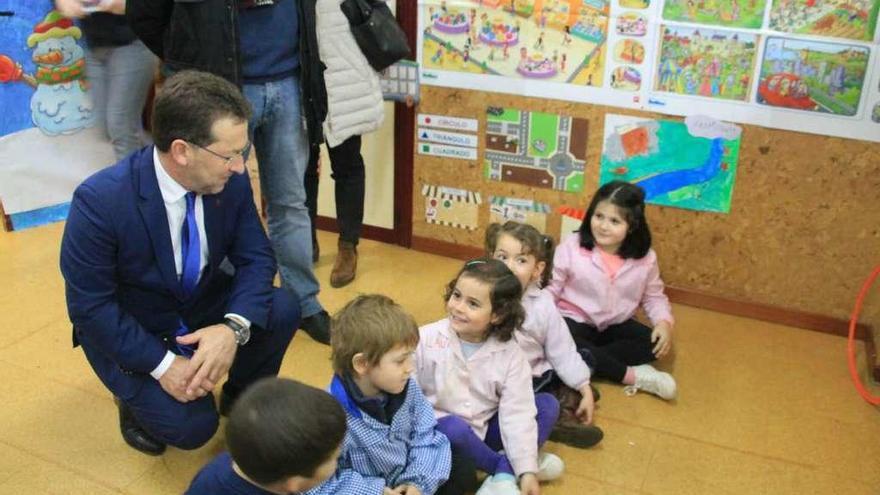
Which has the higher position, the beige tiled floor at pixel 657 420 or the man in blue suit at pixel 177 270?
the man in blue suit at pixel 177 270

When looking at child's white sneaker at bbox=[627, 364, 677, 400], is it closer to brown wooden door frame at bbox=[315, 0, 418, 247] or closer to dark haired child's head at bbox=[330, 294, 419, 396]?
dark haired child's head at bbox=[330, 294, 419, 396]

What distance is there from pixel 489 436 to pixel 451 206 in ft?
4.28

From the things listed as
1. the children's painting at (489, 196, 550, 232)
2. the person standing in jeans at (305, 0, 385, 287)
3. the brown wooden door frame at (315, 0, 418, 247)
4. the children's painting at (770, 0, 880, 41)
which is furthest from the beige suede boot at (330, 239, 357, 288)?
the children's painting at (770, 0, 880, 41)

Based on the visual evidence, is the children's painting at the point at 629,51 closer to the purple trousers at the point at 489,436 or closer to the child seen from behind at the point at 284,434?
the purple trousers at the point at 489,436

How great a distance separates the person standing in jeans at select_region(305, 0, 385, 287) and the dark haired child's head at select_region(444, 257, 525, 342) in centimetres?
92

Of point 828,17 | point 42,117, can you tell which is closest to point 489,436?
point 828,17

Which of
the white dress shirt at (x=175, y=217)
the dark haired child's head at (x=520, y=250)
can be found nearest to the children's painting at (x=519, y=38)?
the dark haired child's head at (x=520, y=250)

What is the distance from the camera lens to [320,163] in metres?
3.29

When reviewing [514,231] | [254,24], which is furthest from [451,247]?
[254,24]

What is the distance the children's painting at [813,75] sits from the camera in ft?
8.20

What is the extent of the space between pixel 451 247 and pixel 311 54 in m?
1.09

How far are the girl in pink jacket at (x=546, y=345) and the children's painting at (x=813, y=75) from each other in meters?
0.95

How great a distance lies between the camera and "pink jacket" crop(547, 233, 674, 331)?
2.55m

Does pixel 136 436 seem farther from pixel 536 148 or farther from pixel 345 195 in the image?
pixel 536 148
